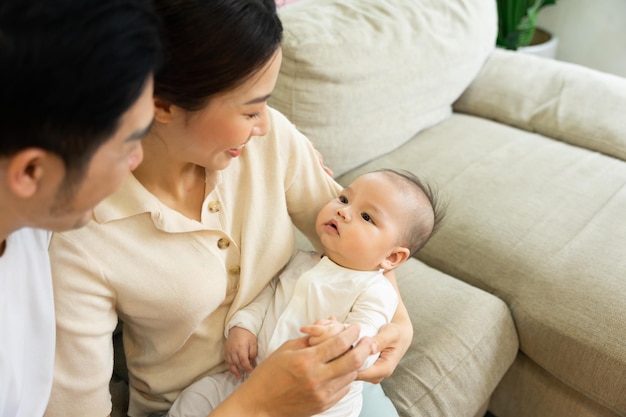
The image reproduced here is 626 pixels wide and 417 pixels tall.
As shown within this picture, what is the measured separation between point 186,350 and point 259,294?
0.58 feet

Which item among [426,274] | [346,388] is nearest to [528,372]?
[426,274]

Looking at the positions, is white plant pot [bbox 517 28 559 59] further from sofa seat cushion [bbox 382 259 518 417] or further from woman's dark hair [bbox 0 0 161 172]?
woman's dark hair [bbox 0 0 161 172]

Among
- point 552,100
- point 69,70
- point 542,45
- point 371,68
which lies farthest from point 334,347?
point 542,45

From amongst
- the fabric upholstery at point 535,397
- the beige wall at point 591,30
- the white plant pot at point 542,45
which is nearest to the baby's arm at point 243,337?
the fabric upholstery at point 535,397

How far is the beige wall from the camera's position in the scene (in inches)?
126

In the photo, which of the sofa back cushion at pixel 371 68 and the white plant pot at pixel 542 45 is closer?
the sofa back cushion at pixel 371 68

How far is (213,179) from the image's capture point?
1.04 m

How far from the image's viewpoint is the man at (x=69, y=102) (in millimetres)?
550

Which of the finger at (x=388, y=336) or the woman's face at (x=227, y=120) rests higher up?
the woman's face at (x=227, y=120)

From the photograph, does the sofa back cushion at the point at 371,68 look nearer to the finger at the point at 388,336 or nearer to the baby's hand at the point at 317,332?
the finger at the point at 388,336

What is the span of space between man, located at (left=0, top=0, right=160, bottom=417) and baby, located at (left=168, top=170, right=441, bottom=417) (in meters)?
0.43

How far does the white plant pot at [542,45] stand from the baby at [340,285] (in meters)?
2.23

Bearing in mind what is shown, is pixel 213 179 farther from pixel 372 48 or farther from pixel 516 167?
pixel 516 167

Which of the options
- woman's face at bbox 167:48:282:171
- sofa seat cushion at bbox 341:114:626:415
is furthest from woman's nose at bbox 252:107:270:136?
sofa seat cushion at bbox 341:114:626:415
